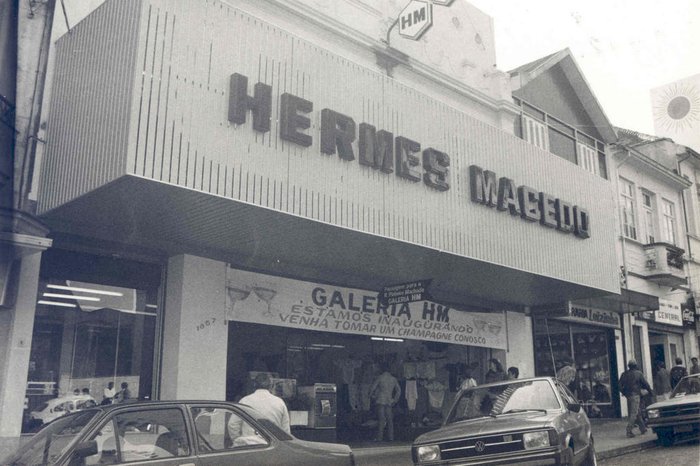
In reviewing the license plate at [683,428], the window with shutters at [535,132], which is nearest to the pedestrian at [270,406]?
the license plate at [683,428]

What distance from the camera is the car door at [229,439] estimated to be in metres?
5.98

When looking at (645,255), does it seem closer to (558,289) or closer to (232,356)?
(558,289)

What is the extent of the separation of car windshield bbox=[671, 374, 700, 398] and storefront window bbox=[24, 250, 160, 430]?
415 inches

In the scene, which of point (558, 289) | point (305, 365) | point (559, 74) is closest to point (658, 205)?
point (559, 74)

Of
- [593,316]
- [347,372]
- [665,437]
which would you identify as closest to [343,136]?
[347,372]

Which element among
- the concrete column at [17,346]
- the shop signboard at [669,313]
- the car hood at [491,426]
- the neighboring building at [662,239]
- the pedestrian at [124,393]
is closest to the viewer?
the car hood at [491,426]

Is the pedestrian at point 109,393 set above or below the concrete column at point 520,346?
below

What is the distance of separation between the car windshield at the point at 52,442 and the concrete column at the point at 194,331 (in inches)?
182

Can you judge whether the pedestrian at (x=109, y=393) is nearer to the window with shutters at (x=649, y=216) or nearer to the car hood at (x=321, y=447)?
the car hood at (x=321, y=447)

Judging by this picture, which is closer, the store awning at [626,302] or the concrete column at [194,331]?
the concrete column at [194,331]

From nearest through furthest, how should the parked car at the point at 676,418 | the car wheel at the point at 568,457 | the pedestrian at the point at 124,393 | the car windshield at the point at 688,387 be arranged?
the car wheel at the point at 568,457
the pedestrian at the point at 124,393
the parked car at the point at 676,418
the car windshield at the point at 688,387

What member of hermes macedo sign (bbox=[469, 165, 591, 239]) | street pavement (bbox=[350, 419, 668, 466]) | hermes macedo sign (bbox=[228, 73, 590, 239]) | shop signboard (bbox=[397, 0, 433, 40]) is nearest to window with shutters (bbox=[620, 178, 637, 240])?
hermes macedo sign (bbox=[469, 165, 591, 239])

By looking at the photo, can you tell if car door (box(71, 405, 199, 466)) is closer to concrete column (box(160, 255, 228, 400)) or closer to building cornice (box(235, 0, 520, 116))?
concrete column (box(160, 255, 228, 400))

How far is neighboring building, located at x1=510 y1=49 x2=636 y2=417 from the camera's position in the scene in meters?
19.5
